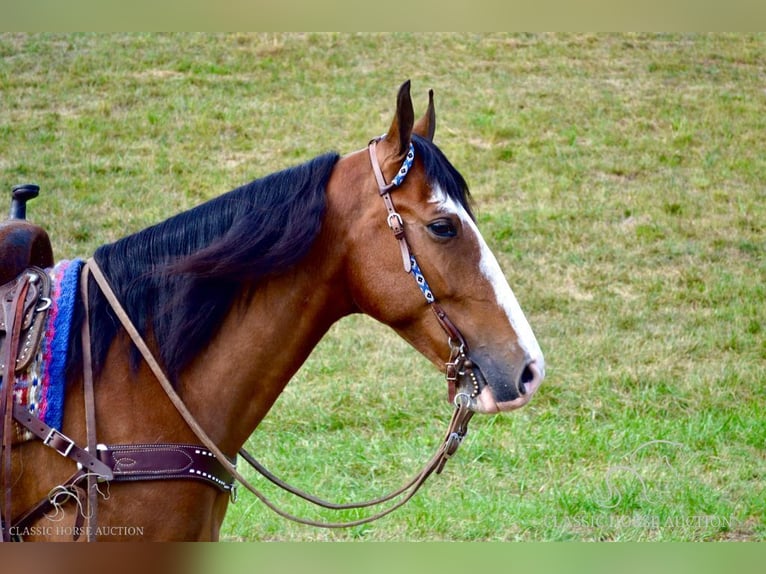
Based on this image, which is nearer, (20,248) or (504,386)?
(504,386)

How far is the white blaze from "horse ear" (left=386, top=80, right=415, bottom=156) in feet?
0.53

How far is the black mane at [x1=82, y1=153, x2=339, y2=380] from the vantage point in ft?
8.58

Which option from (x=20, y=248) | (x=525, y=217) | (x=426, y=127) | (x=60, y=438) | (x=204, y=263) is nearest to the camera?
(x=60, y=438)

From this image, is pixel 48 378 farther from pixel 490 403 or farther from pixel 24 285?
pixel 490 403

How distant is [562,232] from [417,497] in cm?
430

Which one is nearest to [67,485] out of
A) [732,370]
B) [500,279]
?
[500,279]

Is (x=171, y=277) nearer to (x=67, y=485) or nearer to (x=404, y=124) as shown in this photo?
(x=67, y=485)

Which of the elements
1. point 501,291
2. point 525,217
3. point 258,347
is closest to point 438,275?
point 501,291

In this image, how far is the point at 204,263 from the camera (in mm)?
2607

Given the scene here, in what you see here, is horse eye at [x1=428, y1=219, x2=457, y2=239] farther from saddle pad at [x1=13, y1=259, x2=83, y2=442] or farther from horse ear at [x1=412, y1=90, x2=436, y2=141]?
saddle pad at [x1=13, y1=259, x2=83, y2=442]

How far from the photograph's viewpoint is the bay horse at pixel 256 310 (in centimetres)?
256

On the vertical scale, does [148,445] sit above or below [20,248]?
below

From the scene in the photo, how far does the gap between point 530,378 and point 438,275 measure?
1.29 feet

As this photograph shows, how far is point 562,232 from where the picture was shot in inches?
344
